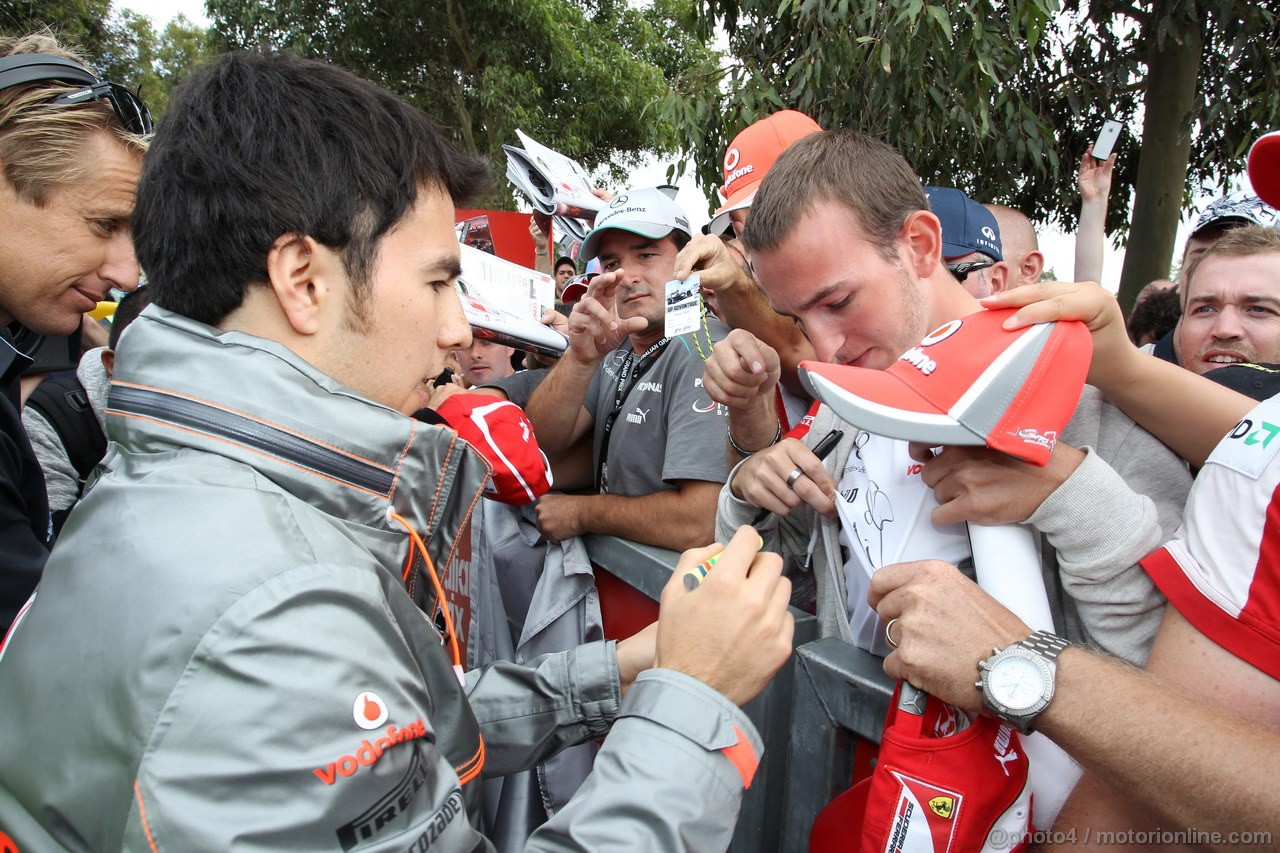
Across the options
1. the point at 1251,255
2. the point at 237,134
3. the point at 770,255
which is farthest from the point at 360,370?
the point at 1251,255

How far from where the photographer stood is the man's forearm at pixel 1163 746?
3.70 ft

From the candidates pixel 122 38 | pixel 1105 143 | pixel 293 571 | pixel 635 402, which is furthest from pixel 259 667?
pixel 122 38

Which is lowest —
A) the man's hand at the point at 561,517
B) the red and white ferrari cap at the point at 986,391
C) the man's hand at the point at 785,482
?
the man's hand at the point at 561,517

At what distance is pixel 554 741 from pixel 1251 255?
280cm

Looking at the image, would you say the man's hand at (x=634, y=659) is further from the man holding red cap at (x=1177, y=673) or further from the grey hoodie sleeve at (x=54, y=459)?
the grey hoodie sleeve at (x=54, y=459)

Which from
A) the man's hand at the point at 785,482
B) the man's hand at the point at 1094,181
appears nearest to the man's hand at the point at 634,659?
the man's hand at the point at 785,482

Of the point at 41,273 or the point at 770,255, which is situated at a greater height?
the point at 770,255

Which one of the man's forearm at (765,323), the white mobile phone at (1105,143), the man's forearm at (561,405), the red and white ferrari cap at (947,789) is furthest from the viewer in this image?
the white mobile phone at (1105,143)

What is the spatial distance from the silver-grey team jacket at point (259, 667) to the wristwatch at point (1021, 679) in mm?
387

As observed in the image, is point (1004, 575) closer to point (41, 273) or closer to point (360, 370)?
point (360, 370)

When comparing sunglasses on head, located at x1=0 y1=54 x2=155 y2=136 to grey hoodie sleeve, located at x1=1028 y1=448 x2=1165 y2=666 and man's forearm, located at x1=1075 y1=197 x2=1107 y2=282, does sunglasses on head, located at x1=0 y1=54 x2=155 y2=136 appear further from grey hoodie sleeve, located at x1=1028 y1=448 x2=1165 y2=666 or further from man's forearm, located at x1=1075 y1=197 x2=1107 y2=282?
man's forearm, located at x1=1075 y1=197 x2=1107 y2=282

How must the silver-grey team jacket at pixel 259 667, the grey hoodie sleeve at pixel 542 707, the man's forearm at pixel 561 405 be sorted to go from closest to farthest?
the silver-grey team jacket at pixel 259 667 → the grey hoodie sleeve at pixel 542 707 → the man's forearm at pixel 561 405

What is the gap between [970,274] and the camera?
10.0 ft

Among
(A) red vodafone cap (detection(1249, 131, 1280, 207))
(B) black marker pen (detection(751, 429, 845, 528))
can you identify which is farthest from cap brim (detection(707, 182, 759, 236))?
(A) red vodafone cap (detection(1249, 131, 1280, 207))
